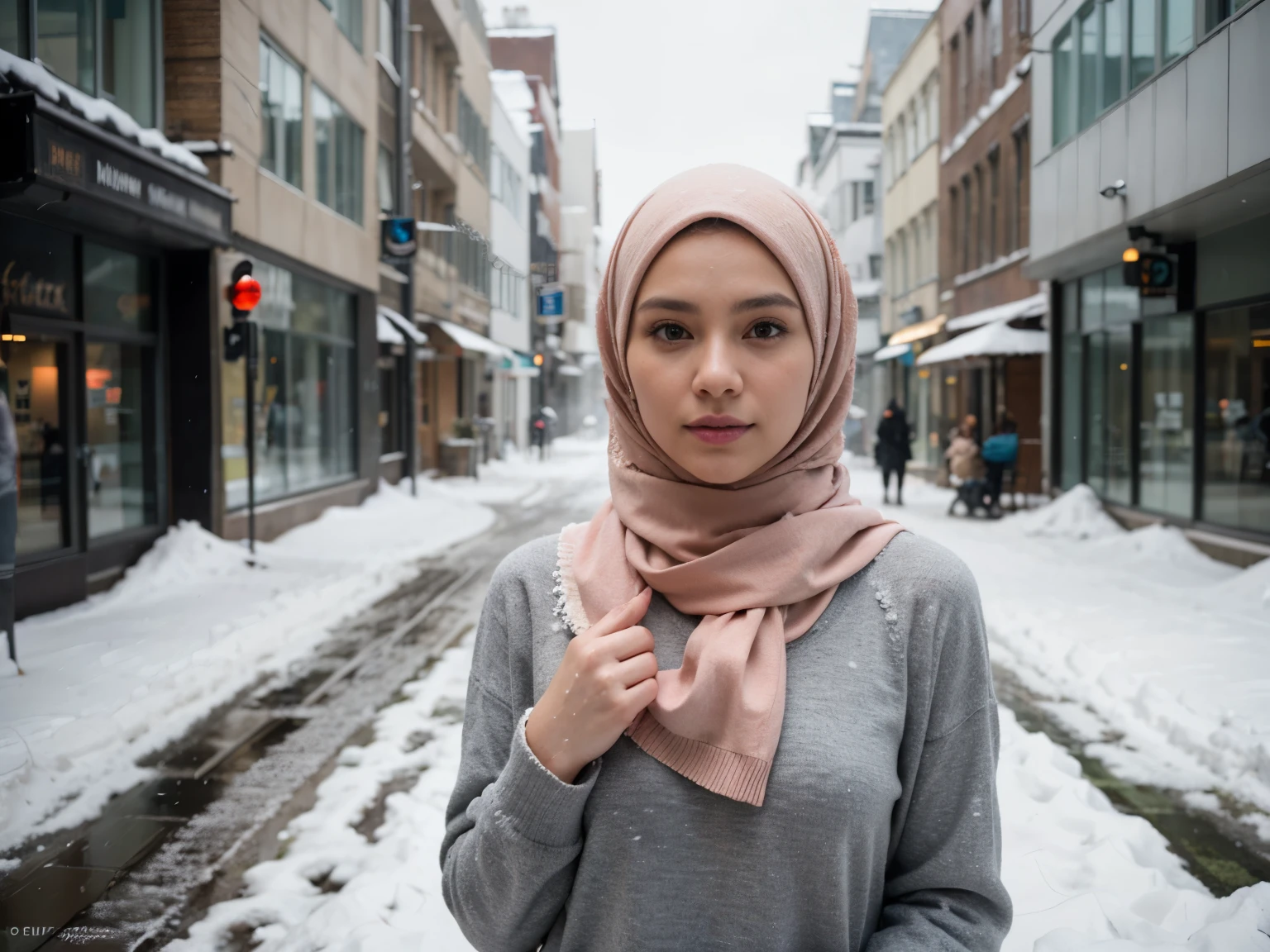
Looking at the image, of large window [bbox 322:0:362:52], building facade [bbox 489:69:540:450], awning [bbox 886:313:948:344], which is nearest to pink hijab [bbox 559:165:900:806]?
large window [bbox 322:0:362:52]

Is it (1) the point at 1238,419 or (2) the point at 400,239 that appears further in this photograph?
(2) the point at 400,239

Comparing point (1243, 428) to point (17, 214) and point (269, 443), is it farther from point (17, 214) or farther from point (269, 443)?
point (269, 443)

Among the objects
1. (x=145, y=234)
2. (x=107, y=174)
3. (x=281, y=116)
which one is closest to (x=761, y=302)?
(x=107, y=174)


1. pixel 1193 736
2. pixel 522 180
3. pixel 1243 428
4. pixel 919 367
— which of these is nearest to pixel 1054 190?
pixel 1243 428

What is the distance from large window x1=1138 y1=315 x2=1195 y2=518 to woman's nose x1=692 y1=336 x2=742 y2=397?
6.03 m

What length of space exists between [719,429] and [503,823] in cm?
62

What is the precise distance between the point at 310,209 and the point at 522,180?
2395 millimetres

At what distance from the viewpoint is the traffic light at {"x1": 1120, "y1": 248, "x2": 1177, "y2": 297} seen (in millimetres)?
5301

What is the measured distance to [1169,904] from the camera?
3133mm

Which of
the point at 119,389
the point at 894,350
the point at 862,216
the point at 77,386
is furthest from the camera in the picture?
the point at 862,216

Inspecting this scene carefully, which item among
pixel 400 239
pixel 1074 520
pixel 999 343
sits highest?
pixel 400 239

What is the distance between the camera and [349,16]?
14.1 feet

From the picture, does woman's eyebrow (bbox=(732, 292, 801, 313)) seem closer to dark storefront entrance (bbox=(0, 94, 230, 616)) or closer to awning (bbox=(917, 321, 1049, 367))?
dark storefront entrance (bbox=(0, 94, 230, 616))

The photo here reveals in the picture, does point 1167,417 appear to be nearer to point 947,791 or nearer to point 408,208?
point 947,791
